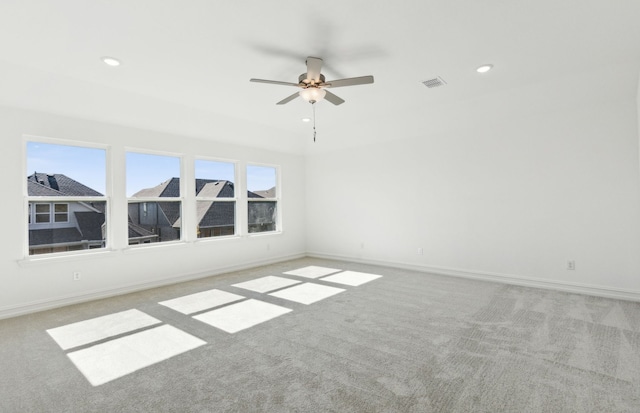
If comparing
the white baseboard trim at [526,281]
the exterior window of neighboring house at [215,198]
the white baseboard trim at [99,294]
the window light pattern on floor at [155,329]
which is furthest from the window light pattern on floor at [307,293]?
the exterior window of neighboring house at [215,198]

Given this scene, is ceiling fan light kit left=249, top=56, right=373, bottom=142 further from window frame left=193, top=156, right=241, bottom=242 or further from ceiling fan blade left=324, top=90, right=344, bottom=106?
window frame left=193, top=156, right=241, bottom=242

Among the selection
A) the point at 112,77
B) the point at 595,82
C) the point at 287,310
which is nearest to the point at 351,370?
the point at 287,310

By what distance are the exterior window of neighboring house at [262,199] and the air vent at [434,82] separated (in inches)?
145

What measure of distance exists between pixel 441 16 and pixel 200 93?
2.96m

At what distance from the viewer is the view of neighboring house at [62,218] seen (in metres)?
3.87

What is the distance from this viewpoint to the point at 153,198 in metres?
4.92

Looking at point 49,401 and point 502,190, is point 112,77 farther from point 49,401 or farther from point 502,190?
point 502,190

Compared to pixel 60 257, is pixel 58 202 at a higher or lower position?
higher

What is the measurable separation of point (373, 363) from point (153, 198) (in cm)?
414

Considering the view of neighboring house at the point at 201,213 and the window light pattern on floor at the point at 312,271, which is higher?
the view of neighboring house at the point at 201,213

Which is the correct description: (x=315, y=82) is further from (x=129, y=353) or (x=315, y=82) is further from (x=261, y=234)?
(x=261, y=234)

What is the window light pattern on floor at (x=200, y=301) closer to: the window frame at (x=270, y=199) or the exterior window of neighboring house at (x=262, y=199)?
the window frame at (x=270, y=199)

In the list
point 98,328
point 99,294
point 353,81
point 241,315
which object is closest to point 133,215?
point 99,294

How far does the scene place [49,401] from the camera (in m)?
Result: 1.98
